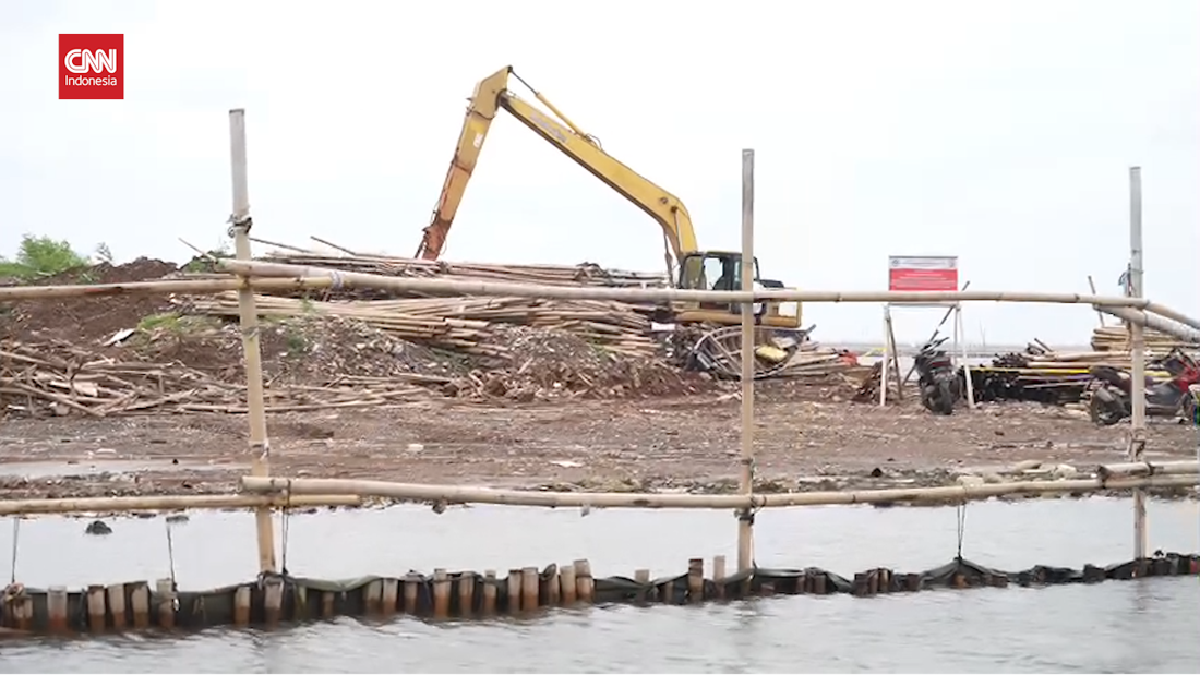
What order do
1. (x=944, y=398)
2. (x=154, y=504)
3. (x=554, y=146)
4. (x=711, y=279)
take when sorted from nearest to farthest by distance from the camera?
(x=154, y=504)
(x=944, y=398)
(x=711, y=279)
(x=554, y=146)

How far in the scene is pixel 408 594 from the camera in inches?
270

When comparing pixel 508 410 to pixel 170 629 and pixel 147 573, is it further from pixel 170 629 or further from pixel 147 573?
pixel 170 629

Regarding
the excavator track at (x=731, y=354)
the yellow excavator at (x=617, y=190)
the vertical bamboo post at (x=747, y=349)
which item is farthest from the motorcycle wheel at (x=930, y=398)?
the vertical bamboo post at (x=747, y=349)

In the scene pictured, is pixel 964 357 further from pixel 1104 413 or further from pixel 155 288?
pixel 155 288

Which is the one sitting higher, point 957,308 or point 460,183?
point 460,183

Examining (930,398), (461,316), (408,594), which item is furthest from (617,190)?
(408,594)

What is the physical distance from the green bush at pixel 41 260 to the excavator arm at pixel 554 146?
5.98 metres

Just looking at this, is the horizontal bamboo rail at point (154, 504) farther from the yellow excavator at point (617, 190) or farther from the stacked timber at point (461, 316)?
the yellow excavator at point (617, 190)

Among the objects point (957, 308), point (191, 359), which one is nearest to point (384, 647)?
point (191, 359)

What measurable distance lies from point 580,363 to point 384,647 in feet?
40.0

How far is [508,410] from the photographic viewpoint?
16.5 metres

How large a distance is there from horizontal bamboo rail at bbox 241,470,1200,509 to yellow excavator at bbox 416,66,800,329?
13.6 meters

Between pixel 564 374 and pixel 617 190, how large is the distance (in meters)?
6.77

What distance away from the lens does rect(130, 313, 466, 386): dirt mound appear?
56.3ft
